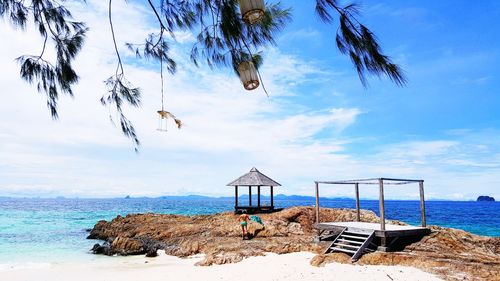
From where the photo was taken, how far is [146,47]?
5266 mm

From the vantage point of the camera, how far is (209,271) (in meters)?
9.38

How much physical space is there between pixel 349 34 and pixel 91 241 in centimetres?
→ 2244

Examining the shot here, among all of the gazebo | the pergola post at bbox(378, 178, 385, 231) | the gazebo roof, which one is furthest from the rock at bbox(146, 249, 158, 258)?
Result: the pergola post at bbox(378, 178, 385, 231)

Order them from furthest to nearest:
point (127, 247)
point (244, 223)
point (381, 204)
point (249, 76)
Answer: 1. point (127, 247)
2. point (244, 223)
3. point (381, 204)
4. point (249, 76)

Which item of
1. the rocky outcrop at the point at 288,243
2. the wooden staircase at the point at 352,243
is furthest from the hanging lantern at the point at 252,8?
the wooden staircase at the point at 352,243

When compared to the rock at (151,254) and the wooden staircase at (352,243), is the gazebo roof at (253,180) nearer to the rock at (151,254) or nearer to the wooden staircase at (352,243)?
the rock at (151,254)

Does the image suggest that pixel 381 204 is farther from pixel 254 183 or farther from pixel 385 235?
pixel 254 183

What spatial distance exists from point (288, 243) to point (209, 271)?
3.74 m

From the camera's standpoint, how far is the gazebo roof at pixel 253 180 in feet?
66.6

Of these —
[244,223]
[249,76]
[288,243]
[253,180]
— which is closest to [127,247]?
[244,223]

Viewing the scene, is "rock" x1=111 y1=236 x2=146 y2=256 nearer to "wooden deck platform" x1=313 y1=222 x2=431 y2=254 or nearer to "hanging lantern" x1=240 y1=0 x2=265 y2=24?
"wooden deck platform" x1=313 y1=222 x2=431 y2=254

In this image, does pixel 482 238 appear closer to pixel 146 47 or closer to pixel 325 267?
pixel 325 267

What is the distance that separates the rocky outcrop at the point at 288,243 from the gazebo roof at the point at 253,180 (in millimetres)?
1992

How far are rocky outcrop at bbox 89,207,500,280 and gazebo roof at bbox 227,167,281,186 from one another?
6.54 ft
